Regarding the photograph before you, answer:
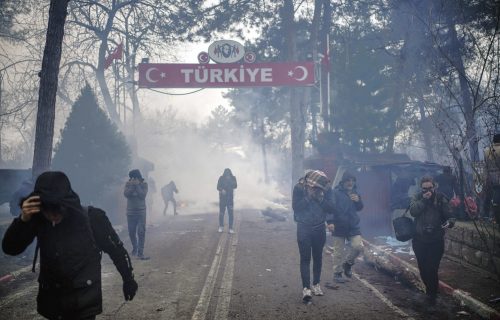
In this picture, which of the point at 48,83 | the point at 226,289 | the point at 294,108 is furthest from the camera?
the point at 294,108

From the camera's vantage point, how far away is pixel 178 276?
7.66 metres

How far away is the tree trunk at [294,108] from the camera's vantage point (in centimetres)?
1930

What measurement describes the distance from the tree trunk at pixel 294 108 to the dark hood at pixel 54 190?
1665 centimetres

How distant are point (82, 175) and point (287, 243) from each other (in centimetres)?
906

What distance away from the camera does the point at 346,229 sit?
7.38 metres

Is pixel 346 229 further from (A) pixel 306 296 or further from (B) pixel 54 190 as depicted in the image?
(B) pixel 54 190

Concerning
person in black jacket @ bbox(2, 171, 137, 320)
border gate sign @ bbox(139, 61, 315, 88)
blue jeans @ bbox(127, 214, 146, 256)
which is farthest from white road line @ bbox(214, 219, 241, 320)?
border gate sign @ bbox(139, 61, 315, 88)

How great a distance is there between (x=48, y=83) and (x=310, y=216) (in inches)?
309

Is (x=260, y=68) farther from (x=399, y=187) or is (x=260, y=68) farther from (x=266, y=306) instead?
(x=266, y=306)

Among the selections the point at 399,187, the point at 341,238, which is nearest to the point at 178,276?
the point at 341,238

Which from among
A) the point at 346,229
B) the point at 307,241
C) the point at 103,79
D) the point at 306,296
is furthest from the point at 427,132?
the point at 306,296

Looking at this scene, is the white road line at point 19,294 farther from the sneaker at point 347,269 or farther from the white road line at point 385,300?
the white road line at point 385,300

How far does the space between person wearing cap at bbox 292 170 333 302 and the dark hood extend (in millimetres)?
3896

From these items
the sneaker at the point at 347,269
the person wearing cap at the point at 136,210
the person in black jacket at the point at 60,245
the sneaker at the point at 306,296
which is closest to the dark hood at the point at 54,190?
the person in black jacket at the point at 60,245
